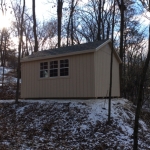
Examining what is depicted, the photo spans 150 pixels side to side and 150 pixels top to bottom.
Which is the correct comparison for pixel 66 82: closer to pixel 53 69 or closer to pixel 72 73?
pixel 72 73

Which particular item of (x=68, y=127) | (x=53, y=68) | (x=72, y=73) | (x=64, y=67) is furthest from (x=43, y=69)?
(x=68, y=127)

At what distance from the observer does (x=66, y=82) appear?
1292cm

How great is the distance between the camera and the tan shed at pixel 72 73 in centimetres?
1216

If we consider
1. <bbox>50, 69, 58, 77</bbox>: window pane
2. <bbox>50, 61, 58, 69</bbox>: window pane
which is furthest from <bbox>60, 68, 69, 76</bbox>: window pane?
<bbox>50, 61, 58, 69</bbox>: window pane

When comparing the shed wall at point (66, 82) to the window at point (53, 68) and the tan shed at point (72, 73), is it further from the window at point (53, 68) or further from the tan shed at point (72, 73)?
the window at point (53, 68)

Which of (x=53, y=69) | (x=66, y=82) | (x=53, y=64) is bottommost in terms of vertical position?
(x=66, y=82)

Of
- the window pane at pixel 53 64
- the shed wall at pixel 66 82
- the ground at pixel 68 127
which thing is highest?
the window pane at pixel 53 64

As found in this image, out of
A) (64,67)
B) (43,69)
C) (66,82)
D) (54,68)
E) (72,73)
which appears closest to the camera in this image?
(72,73)

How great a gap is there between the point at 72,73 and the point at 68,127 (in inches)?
154

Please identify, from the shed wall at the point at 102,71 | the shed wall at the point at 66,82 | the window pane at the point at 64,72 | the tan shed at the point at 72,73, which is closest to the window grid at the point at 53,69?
the tan shed at the point at 72,73

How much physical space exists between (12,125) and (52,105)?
238cm

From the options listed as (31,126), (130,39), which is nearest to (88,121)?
(31,126)

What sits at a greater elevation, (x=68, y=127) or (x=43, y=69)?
(x=43, y=69)

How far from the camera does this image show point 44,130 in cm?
934
